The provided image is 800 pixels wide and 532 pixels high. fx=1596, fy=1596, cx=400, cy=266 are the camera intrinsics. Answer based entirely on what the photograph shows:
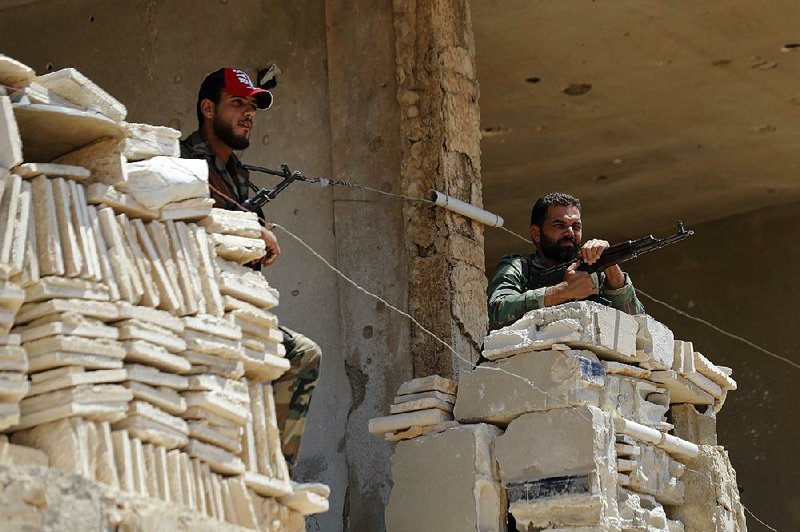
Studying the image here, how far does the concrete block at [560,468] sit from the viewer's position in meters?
6.25

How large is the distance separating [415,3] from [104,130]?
3.18 m

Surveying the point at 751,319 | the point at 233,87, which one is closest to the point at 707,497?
the point at 233,87

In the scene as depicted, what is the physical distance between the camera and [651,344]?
6.85 m

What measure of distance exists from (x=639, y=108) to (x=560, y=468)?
16.5ft

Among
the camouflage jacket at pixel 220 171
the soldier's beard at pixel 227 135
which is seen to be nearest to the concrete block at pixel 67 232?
the camouflage jacket at pixel 220 171

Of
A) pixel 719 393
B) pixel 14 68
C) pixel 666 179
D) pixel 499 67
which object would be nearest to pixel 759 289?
pixel 666 179

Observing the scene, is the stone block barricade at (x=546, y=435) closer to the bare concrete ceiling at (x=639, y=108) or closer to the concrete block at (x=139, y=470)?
the concrete block at (x=139, y=470)

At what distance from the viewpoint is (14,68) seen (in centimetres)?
478

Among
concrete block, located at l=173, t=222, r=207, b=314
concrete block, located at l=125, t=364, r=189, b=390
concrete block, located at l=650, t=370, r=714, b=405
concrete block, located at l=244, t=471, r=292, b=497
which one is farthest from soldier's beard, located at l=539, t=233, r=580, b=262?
concrete block, located at l=125, t=364, r=189, b=390

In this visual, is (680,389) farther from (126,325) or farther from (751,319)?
(751,319)

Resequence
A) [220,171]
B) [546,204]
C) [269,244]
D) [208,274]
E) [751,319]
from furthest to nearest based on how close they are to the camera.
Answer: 1. [751,319]
2. [546,204]
3. [220,171]
4. [269,244]
5. [208,274]

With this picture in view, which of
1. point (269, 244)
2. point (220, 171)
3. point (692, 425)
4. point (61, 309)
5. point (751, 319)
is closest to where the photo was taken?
point (61, 309)

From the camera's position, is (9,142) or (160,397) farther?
(160,397)

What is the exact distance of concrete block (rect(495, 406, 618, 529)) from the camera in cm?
625
